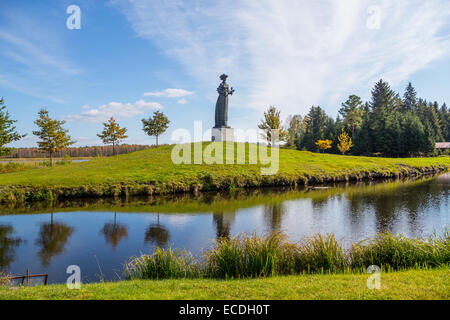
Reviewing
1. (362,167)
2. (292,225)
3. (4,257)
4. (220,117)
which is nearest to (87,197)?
(4,257)

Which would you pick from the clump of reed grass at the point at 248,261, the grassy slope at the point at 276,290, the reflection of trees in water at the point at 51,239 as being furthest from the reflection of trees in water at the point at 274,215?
the reflection of trees in water at the point at 51,239

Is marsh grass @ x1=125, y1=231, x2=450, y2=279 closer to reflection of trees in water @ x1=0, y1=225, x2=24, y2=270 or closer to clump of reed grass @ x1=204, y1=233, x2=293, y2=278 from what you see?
clump of reed grass @ x1=204, y1=233, x2=293, y2=278

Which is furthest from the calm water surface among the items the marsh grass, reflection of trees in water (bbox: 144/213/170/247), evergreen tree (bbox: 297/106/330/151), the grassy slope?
evergreen tree (bbox: 297/106/330/151)

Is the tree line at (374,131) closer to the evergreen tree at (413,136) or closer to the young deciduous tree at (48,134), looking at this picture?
the evergreen tree at (413,136)

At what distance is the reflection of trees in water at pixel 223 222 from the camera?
12887 millimetres

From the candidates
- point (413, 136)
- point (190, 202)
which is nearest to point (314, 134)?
point (413, 136)

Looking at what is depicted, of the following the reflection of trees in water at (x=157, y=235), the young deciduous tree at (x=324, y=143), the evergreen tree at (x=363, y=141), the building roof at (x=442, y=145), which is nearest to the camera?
the reflection of trees in water at (x=157, y=235)

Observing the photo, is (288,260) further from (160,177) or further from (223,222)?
(160,177)

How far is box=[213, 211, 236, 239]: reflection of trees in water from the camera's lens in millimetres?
12887

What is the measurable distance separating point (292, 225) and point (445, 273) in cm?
790

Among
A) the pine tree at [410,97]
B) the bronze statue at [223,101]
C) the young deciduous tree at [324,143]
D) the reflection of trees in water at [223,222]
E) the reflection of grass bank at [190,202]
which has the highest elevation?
the pine tree at [410,97]

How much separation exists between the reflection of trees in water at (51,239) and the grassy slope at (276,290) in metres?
4.59

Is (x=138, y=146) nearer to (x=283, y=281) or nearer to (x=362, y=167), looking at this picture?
(x=362, y=167)
